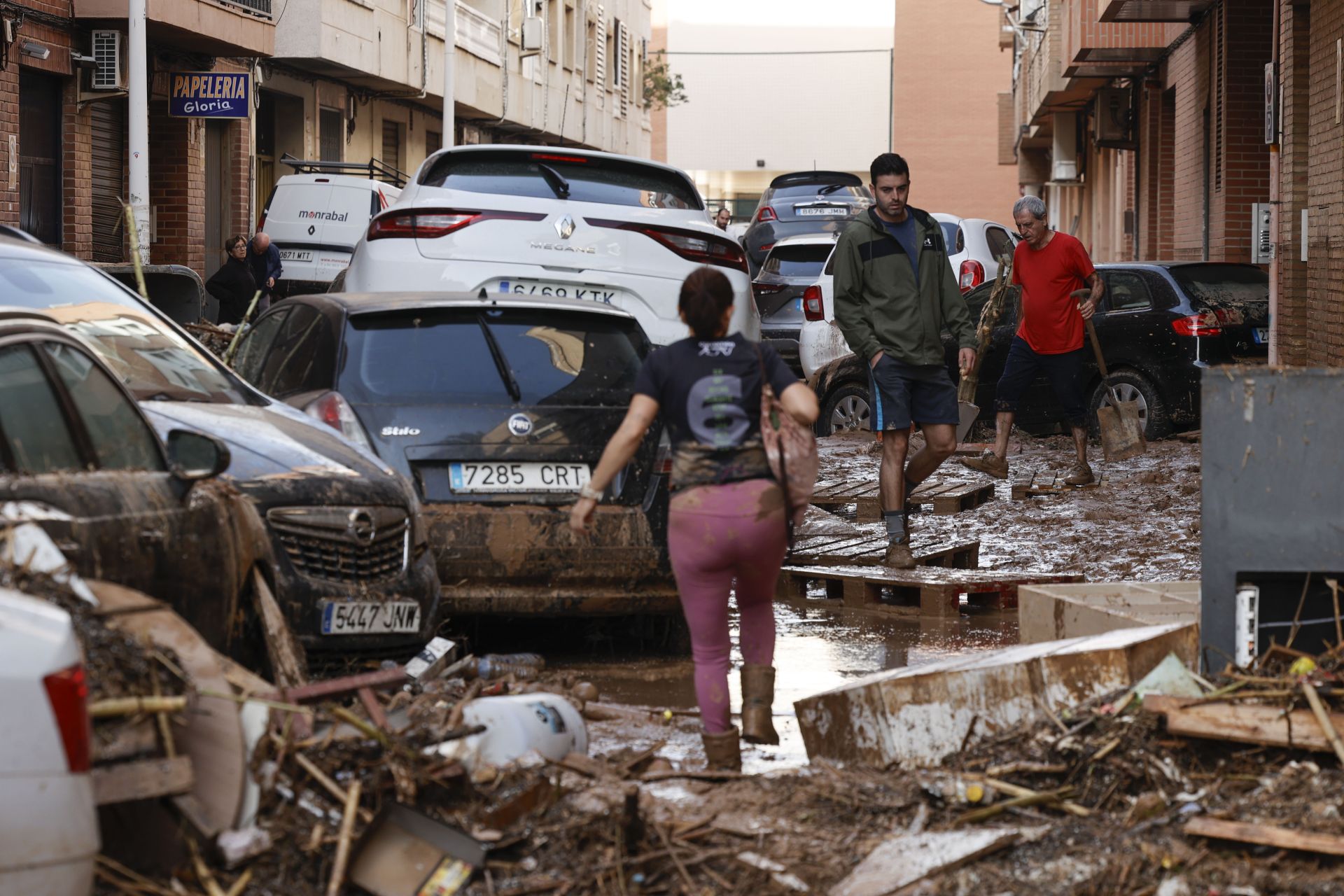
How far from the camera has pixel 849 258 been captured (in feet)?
30.5

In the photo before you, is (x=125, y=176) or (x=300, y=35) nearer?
(x=125, y=176)

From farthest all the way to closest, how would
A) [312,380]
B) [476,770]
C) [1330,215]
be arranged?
[1330,215] < [312,380] < [476,770]

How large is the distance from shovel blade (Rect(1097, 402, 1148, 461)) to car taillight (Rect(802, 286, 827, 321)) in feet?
12.4

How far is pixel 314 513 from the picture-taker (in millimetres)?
6203

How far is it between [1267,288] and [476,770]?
12.5 metres

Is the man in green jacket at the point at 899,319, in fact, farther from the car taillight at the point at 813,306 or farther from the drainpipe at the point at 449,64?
the drainpipe at the point at 449,64

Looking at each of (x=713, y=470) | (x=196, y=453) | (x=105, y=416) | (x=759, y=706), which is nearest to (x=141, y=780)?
(x=196, y=453)

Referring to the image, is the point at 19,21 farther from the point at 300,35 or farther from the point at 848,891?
the point at 848,891

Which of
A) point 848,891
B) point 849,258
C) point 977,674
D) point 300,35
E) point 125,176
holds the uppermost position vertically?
point 300,35

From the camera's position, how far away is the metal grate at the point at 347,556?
618cm

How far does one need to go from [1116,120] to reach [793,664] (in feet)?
74.2

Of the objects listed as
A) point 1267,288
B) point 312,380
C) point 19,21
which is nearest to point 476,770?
point 312,380

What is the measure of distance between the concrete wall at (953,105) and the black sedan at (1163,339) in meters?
53.7

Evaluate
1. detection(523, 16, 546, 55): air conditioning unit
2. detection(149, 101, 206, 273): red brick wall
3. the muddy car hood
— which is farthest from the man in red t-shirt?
detection(523, 16, 546, 55): air conditioning unit
